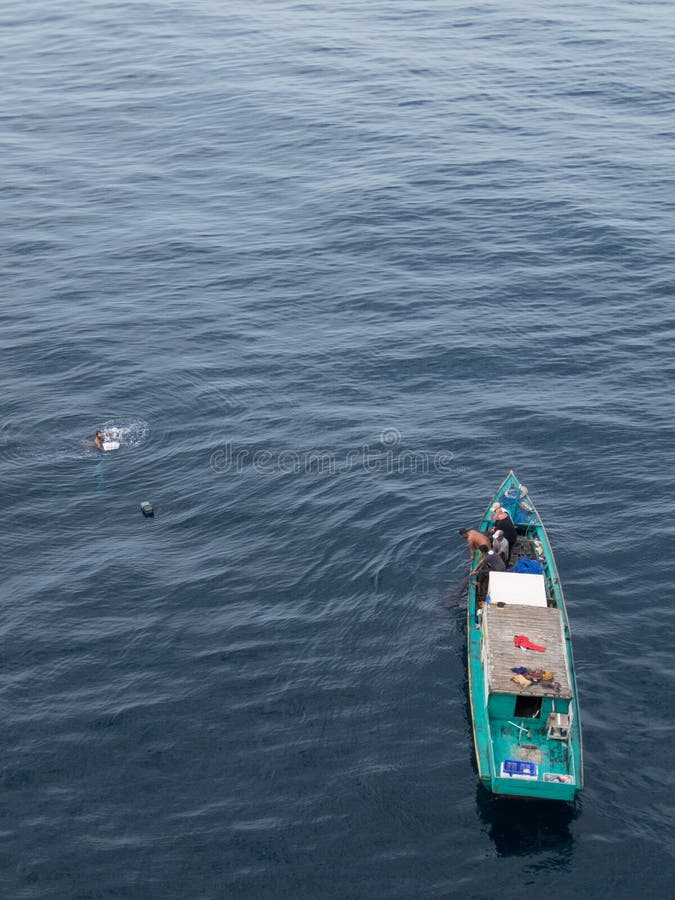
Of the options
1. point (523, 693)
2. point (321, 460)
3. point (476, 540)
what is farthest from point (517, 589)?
point (321, 460)

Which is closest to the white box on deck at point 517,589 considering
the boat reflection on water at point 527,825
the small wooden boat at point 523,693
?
the small wooden boat at point 523,693

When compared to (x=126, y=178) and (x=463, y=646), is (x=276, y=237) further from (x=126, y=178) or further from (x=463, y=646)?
A: (x=463, y=646)

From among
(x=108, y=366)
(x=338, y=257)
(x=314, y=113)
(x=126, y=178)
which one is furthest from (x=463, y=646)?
(x=314, y=113)

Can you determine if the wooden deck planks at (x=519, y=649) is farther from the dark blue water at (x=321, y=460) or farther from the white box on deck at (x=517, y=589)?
the dark blue water at (x=321, y=460)

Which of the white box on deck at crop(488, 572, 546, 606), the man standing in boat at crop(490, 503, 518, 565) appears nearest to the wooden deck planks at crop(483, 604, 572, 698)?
the white box on deck at crop(488, 572, 546, 606)

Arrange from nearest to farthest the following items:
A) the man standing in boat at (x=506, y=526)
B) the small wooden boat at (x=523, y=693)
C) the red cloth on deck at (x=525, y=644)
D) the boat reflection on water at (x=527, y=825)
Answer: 1. the boat reflection on water at (x=527, y=825)
2. the small wooden boat at (x=523, y=693)
3. the red cloth on deck at (x=525, y=644)
4. the man standing in boat at (x=506, y=526)

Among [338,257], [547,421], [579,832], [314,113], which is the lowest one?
[579,832]
